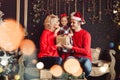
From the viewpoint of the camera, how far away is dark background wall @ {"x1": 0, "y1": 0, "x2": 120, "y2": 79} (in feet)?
18.1

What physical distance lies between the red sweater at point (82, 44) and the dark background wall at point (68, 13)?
30 cm

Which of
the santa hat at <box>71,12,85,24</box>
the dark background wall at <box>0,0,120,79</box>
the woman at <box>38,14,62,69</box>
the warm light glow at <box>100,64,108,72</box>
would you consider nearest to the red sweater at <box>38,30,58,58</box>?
the woman at <box>38,14,62,69</box>

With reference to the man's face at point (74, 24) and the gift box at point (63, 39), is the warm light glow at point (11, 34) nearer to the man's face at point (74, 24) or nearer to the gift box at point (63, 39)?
the gift box at point (63, 39)

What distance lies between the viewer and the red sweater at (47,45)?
526 centimetres

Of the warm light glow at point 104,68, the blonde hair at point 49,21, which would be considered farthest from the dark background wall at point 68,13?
the warm light glow at point 104,68

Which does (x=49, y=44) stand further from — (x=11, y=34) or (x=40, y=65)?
(x=11, y=34)

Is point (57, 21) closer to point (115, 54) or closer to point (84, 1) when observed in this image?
point (84, 1)

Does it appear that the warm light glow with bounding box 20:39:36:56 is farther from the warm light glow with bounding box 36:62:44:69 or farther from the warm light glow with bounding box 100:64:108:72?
the warm light glow with bounding box 100:64:108:72

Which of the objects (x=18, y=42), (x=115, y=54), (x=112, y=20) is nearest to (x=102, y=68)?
(x=115, y=54)

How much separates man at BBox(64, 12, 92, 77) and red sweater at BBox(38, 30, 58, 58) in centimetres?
20

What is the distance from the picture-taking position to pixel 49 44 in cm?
528

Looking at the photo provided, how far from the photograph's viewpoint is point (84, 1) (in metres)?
5.51

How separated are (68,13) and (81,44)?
1.72 ft

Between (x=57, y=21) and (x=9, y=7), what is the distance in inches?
28.9
